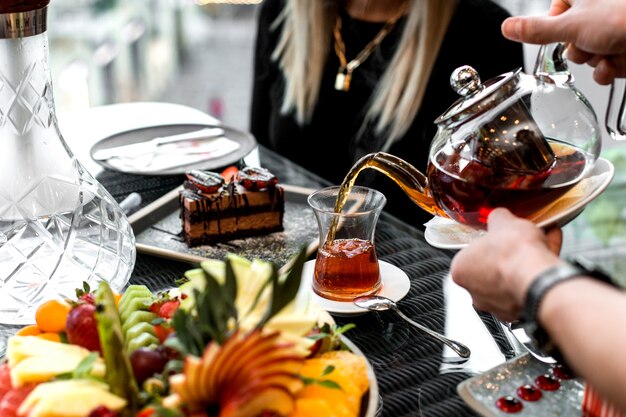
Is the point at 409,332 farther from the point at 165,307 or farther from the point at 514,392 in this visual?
the point at 165,307

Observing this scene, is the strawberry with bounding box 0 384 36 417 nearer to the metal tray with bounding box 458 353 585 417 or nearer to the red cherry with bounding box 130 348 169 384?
the red cherry with bounding box 130 348 169 384

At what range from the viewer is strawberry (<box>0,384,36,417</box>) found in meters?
0.75

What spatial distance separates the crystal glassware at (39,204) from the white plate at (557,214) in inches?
19.9

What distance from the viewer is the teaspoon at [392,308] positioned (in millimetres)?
1042

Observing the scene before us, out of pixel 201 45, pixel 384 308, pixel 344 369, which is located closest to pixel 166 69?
pixel 201 45

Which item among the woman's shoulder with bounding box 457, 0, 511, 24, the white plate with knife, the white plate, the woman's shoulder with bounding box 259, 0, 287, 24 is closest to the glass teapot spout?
the white plate

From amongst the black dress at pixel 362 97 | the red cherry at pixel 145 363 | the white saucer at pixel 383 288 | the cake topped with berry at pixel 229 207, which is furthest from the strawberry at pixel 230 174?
the red cherry at pixel 145 363

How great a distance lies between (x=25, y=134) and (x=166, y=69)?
3987mm

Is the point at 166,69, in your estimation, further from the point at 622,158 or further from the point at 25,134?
the point at 25,134

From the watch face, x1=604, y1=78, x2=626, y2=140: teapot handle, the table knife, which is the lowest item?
the table knife

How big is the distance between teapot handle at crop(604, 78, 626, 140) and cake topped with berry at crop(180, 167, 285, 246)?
0.63 m

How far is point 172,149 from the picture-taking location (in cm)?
190

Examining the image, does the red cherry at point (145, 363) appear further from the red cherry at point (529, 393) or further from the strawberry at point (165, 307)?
the red cherry at point (529, 393)

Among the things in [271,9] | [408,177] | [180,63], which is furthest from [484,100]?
[180,63]
